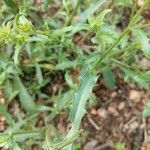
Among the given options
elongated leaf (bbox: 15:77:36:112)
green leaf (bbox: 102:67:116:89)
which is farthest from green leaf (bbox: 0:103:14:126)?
green leaf (bbox: 102:67:116:89)

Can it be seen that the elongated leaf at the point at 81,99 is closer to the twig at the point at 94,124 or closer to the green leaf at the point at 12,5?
the green leaf at the point at 12,5

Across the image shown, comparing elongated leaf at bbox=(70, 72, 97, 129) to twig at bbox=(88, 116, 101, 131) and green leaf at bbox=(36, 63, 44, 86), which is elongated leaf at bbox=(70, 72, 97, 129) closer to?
green leaf at bbox=(36, 63, 44, 86)

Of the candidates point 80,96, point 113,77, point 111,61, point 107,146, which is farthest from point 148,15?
point 80,96

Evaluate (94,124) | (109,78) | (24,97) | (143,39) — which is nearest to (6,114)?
(24,97)

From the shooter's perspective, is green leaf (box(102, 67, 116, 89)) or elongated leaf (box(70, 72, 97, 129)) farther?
green leaf (box(102, 67, 116, 89))

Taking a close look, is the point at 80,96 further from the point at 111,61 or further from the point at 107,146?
the point at 107,146

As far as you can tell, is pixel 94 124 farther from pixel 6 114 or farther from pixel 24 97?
pixel 6 114

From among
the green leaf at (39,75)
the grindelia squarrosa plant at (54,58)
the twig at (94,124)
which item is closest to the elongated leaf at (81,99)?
the grindelia squarrosa plant at (54,58)

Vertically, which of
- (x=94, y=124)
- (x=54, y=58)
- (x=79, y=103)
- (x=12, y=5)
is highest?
(x=12, y=5)
